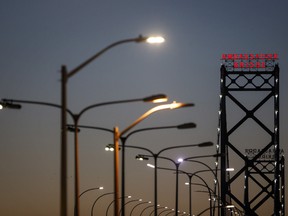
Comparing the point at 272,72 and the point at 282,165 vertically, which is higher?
the point at 272,72

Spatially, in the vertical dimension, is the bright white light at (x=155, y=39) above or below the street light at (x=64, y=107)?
above

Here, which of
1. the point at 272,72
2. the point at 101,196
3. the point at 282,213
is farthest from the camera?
the point at 282,213

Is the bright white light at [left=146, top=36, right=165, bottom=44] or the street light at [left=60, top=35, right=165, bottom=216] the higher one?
the bright white light at [left=146, top=36, right=165, bottom=44]

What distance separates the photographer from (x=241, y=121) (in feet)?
346

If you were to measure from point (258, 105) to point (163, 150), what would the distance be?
204 feet

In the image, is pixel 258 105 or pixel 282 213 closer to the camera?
pixel 258 105

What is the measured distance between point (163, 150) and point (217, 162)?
67.1 metres

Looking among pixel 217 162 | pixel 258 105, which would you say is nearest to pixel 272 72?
pixel 258 105

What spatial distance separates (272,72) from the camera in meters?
104

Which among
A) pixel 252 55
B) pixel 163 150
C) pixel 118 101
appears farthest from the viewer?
pixel 252 55

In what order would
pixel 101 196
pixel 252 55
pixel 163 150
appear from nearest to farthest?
pixel 163 150 → pixel 101 196 → pixel 252 55

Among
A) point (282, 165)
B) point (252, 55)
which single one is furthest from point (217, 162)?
point (282, 165)

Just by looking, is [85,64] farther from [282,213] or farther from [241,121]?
[282,213]

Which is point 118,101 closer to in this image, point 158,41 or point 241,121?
point 158,41
